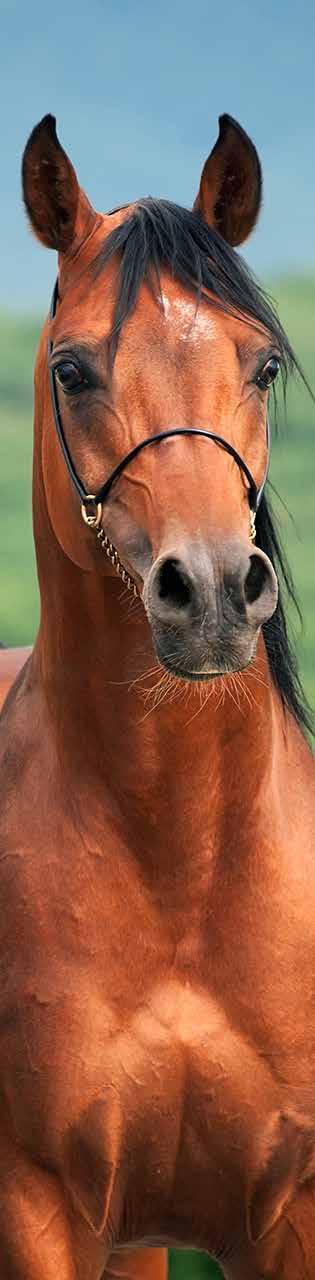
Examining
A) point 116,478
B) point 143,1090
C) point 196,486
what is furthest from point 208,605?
point 143,1090

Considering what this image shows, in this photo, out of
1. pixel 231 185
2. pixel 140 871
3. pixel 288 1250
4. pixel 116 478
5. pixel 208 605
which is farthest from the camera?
pixel 288 1250

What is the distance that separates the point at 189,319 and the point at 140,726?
0.79 m

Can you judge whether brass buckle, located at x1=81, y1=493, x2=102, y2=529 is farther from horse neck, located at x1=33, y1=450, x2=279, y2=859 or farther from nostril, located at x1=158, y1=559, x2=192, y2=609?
nostril, located at x1=158, y1=559, x2=192, y2=609

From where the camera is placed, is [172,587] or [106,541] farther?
[106,541]

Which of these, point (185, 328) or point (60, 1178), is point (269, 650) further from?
point (60, 1178)

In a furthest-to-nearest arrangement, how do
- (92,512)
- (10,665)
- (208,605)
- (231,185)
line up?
(10,665) → (231,185) → (92,512) → (208,605)

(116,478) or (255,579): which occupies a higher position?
(116,478)

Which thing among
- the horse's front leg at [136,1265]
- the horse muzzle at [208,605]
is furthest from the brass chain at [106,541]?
the horse's front leg at [136,1265]

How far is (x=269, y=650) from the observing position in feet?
14.8

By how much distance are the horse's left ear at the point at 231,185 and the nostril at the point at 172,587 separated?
0.86 metres

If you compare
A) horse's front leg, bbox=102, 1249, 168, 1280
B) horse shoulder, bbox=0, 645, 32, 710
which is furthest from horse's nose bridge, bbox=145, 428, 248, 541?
horse's front leg, bbox=102, 1249, 168, 1280

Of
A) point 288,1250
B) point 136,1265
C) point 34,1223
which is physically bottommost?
point 136,1265

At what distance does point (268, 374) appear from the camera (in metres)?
4.04

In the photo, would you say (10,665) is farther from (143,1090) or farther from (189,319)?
(189,319)
